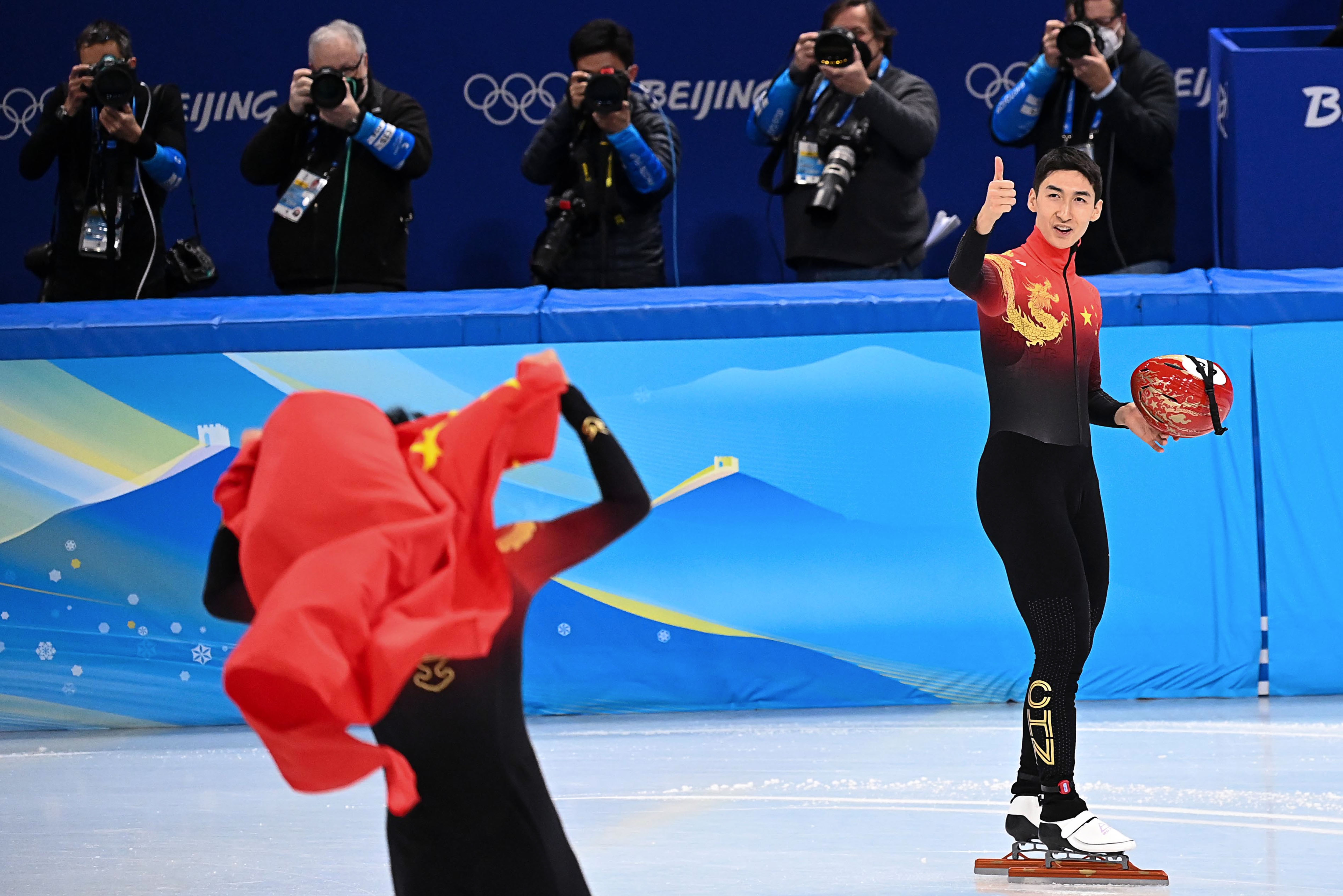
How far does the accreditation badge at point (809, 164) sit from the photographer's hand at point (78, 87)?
3.03 metres

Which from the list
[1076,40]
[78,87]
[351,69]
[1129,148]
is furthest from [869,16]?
[78,87]

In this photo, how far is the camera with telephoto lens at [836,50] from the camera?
6.35 meters

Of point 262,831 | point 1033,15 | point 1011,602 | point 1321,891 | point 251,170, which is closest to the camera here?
point 1321,891

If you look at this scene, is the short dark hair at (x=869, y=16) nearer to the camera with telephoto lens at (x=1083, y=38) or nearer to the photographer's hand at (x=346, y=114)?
the camera with telephoto lens at (x=1083, y=38)

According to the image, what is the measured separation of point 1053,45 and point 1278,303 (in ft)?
4.52

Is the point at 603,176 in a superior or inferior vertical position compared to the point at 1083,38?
inferior

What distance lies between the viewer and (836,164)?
6.48 m

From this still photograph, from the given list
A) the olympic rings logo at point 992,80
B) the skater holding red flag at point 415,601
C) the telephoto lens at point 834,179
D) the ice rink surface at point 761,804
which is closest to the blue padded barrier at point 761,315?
the telephoto lens at point 834,179

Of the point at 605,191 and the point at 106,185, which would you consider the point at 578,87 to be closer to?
the point at 605,191

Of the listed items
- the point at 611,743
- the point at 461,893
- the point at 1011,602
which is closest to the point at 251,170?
the point at 611,743

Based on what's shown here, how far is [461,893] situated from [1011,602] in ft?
13.5

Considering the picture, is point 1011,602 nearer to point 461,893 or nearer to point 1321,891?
point 1321,891

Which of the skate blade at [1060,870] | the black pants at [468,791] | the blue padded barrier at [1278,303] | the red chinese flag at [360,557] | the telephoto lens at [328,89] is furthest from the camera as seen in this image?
the telephoto lens at [328,89]

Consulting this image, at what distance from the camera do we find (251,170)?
6812 millimetres
